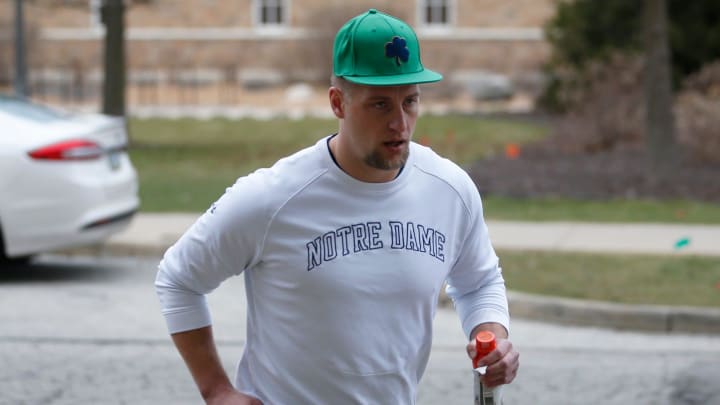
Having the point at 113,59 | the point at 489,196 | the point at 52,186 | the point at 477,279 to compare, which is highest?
the point at 477,279

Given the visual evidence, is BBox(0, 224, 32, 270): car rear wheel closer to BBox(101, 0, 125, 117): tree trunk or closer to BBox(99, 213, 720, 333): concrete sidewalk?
BBox(99, 213, 720, 333): concrete sidewalk

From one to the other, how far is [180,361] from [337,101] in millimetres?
4851

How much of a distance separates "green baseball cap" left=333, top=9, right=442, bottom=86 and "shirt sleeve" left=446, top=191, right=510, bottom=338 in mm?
471

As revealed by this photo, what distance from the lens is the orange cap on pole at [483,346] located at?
9.84 feet

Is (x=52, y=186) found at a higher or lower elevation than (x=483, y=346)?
lower

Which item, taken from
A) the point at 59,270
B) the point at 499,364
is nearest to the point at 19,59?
the point at 59,270

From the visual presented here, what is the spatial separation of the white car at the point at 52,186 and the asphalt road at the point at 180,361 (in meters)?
0.43

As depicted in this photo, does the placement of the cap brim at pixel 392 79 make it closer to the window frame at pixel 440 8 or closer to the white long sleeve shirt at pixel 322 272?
the white long sleeve shirt at pixel 322 272

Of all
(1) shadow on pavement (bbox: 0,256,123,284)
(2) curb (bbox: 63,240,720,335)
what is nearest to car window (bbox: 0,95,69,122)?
(1) shadow on pavement (bbox: 0,256,123,284)

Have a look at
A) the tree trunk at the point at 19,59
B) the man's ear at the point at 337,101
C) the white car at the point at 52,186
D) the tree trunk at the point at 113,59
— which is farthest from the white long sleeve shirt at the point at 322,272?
the tree trunk at the point at 113,59

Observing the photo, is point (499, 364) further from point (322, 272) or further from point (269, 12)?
point (269, 12)

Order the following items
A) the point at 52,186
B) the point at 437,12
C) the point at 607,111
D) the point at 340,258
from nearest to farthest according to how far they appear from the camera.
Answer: the point at 340,258
the point at 52,186
the point at 607,111
the point at 437,12

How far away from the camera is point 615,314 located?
8820 mm

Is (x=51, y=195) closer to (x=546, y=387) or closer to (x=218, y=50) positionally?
(x=546, y=387)
